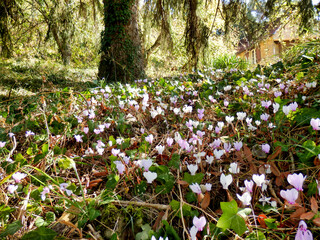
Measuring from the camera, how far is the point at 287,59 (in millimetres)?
3521

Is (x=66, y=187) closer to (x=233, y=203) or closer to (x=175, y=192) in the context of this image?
(x=175, y=192)

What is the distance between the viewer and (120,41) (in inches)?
205

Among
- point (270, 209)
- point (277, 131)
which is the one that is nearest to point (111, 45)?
point (277, 131)

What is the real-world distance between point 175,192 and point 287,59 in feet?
10.7

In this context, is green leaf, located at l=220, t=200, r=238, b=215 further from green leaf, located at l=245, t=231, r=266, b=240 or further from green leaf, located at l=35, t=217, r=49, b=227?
green leaf, located at l=35, t=217, r=49, b=227

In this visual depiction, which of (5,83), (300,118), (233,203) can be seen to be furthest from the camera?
(5,83)

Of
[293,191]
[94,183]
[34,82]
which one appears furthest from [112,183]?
[34,82]

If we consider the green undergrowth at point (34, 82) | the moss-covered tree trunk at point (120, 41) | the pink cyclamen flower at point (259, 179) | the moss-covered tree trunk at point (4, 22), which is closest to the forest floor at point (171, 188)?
the pink cyclamen flower at point (259, 179)

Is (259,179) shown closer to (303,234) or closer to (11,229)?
(303,234)

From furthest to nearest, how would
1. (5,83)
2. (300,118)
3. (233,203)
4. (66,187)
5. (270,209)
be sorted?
(5,83), (300,118), (66,187), (270,209), (233,203)

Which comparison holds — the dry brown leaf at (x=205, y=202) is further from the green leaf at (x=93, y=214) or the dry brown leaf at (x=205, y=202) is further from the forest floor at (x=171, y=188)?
the green leaf at (x=93, y=214)

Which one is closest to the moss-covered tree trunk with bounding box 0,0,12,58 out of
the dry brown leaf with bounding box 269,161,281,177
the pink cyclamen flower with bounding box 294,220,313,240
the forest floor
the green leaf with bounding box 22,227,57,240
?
the forest floor

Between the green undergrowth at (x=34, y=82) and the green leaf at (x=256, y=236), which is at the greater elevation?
the green undergrowth at (x=34, y=82)

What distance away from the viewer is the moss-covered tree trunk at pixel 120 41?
518 cm
